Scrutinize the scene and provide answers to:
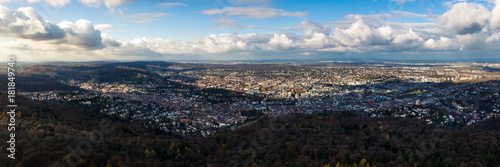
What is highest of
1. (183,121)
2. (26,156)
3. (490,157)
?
(26,156)

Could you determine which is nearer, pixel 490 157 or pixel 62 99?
pixel 490 157

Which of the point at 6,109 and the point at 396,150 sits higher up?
the point at 6,109

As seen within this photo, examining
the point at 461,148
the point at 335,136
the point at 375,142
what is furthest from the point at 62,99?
the point at 461,148

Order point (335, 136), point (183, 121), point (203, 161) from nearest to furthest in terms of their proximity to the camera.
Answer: point (203, 161)
point (335, 136)
point (183, 121)

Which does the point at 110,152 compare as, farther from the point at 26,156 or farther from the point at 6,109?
the point at 6,109

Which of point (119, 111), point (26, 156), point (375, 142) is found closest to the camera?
point (26, 156)

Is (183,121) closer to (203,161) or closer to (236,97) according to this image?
(203,161)

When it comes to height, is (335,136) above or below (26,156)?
below

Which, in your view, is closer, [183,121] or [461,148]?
[461,148]

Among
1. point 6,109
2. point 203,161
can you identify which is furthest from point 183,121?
point 203,161
